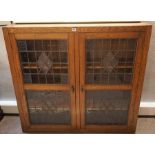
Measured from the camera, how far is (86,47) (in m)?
1.47

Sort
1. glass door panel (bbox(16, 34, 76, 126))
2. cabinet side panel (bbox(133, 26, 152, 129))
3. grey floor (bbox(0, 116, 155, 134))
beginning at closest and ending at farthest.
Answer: cabinet side panel (bbox(133, 26, 152, 129)), glass door panel (bbox(16, 34, 76, 126)), grey floor (bbox(0, 116, 155, 134))

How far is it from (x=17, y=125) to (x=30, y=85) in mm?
665

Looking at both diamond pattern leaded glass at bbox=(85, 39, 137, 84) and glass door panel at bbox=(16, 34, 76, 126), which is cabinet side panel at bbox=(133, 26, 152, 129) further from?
glass door panel at bbox=(16, 34, 76, 126)

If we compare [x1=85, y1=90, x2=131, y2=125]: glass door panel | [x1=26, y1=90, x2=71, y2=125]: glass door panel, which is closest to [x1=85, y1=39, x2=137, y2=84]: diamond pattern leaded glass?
[x1=85, y1=90, x2=131, y2=125]: glass door panel

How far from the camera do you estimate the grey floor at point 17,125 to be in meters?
1.98

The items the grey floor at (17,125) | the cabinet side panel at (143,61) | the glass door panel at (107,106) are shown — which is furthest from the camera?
the grey floor at (17,125)

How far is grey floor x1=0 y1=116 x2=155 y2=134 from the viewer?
198 cm

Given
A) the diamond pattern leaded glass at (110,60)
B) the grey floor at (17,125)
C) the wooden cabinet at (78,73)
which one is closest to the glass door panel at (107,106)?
the wooden cabinet at (78,73)

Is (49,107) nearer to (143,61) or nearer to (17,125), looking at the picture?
(17,125)

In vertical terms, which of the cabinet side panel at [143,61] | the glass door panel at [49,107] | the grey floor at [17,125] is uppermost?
the cabinet side panel at [143,61]

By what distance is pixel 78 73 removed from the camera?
1.56 meters

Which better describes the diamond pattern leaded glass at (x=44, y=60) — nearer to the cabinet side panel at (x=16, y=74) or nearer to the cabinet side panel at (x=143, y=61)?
the cabinet side panel at (x=16, y=74)

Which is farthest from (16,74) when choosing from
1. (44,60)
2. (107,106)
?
(107,106)
